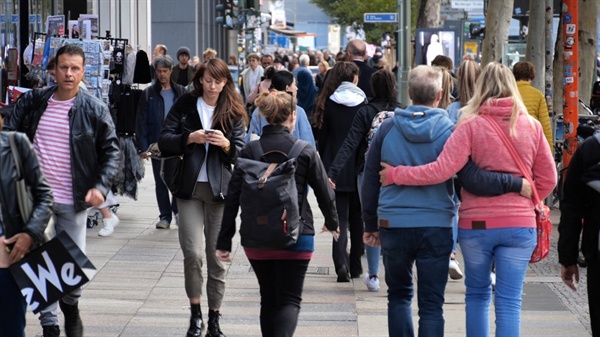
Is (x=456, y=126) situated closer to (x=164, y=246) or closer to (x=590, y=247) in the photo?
(x=590, y=247)

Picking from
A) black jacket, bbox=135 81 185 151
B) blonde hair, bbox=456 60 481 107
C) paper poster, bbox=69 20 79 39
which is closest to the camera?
blonde hair, bbox=456 60 481 107

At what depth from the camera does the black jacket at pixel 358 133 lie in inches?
364

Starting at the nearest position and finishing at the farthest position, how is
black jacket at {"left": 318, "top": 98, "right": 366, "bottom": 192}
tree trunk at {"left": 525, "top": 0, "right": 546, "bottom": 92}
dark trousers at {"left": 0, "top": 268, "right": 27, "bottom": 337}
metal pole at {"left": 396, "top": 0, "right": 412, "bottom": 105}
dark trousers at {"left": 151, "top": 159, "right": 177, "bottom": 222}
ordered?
1. dark trousers at {"left": 0, "top": 268, "right": 27, "bottom": 337}
2. black jacket at {"left": 318, "top": 98, "right": 366, "bottom": 192}
3. dark trousers at {"left": 151, "top": 159, "right": 177, "bottom": 222}
4. tree trunk at {"left": 525, "top": 0, "right": 546, "bottom": 92}
5. metal pole at {"left": 396, "top": 0, "right": 412, "bottom": 105}

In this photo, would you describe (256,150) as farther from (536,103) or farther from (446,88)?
(536,103)

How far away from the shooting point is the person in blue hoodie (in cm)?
631

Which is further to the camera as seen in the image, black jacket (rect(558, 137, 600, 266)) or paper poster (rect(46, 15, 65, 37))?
paper poster (rect(46, 15, 65, 37))

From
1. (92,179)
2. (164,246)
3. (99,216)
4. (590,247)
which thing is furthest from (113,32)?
(590,247)

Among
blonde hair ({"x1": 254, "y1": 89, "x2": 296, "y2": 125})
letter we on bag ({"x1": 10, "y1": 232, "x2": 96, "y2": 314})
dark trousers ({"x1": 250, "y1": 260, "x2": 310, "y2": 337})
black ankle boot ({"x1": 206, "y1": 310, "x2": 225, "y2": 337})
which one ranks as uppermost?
blonde hair ({"x1": 254, "y1": 89, "x2": 296, "y2": 125})

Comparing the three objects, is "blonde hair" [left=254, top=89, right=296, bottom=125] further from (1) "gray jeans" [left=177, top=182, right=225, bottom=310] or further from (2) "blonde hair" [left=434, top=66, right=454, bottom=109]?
(2) "blonde hair" [left=434, top=66, right=454, bottom=109]

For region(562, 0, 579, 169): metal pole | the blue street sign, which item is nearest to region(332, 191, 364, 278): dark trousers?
region(562, 0, 579, 169): metal pole

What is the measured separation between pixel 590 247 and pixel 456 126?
3.64ft

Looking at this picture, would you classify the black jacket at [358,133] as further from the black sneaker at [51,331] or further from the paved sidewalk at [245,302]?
the black sneaker at [51,331]

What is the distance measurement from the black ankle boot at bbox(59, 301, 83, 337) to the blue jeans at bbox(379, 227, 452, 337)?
5.82 feet

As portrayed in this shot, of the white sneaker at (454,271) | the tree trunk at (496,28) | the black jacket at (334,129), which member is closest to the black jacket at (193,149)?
the black jacket at (334,129)
